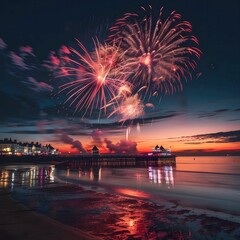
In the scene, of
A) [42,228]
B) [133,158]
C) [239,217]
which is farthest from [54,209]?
[133,158]

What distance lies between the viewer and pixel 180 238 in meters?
10.6

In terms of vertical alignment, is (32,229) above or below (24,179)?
below

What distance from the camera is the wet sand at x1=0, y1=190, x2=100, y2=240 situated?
30.7ft

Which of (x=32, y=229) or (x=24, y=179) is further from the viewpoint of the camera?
(x=24, y=179)

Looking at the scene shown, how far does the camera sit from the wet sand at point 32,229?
30.7 feet

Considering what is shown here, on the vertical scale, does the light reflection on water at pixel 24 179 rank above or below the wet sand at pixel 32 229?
above

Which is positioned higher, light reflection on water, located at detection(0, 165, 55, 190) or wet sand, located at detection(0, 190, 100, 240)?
light reflection on water, located at detection(0, 165, 55, 190)

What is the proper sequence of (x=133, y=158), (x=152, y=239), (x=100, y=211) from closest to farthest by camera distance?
1. (x=152, y=239)
2. (x=100, y=211)
3. (x=133, y=158)

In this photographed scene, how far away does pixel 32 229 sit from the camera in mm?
10273

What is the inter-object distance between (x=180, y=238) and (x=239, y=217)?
7.05 m

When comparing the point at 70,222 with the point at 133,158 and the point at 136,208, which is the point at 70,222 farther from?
the point at 133,158

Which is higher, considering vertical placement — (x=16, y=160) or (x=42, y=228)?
(x=16, y=160)

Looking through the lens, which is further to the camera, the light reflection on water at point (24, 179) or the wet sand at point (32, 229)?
the light reflection on water at point (24, 179)

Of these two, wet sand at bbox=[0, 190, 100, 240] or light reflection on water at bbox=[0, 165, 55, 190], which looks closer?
wet sand at bbox=[0, 190, 100, 240]
